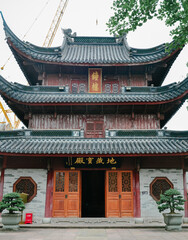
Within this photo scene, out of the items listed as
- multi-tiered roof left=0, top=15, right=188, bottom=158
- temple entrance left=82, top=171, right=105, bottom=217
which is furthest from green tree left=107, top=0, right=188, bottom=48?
temple entrance left=82, top=171, right=105, bottom=217

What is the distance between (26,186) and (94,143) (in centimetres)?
410

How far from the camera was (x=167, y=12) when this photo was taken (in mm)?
7359

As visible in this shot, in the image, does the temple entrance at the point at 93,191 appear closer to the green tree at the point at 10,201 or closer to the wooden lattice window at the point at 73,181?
the wooden lattice window at the point at 73,181

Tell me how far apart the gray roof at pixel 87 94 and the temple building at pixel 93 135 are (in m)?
0.06

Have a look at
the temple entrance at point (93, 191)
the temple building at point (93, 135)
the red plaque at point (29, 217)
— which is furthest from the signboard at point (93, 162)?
the temple entrance at point (93, 191)

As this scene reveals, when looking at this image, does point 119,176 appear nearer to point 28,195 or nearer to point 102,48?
point 28,195

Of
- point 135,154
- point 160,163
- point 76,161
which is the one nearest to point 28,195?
point 76,161

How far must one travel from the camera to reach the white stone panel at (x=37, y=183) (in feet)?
37.9

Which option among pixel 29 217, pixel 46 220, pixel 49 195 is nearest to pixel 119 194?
pixel 49 195

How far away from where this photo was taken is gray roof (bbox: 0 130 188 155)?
11180 millimetres

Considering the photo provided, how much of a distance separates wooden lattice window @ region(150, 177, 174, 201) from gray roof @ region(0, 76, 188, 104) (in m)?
4.23

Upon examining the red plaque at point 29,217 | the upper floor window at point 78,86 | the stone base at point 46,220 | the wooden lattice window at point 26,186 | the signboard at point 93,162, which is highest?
the upper floor window at point 78,86

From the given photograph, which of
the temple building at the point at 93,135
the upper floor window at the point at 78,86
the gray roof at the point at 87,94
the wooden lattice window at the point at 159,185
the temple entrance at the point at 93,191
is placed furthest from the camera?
the temple entrance at the point at 93,191

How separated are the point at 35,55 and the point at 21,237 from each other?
10.2 m
